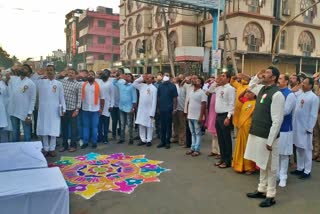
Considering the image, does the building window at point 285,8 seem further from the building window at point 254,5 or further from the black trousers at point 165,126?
the black trousers at point 165,126

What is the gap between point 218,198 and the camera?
487 centimetres

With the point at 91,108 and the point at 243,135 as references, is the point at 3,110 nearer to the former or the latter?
the point at 91,108

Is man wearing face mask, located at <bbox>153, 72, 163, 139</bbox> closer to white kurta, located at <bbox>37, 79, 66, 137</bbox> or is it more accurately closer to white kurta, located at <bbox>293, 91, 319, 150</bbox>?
white kurta, located at <bbox>37, 79, 66, 137</bbox>

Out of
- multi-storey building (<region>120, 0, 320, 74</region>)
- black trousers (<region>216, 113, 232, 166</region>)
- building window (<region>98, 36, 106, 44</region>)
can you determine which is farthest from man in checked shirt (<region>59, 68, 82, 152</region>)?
building window (<region>98, 36, 106, 44</region>)

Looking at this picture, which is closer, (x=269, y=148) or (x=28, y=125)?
(x=269, y=148)

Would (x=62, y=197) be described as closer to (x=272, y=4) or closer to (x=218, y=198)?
(x=218, y=198)

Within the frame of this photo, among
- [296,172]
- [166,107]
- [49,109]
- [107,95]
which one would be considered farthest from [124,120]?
[296,172]

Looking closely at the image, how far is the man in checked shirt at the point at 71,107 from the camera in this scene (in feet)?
24.9

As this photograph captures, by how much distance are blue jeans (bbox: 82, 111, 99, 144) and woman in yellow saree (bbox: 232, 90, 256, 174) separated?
11.2 ft

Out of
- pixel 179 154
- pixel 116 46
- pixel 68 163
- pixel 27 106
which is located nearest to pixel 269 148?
pixel 179 154

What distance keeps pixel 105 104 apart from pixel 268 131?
4.82 meters

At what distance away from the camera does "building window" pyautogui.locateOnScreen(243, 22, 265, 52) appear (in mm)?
27592

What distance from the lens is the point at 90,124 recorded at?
26.4 ft

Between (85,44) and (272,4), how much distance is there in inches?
1457
